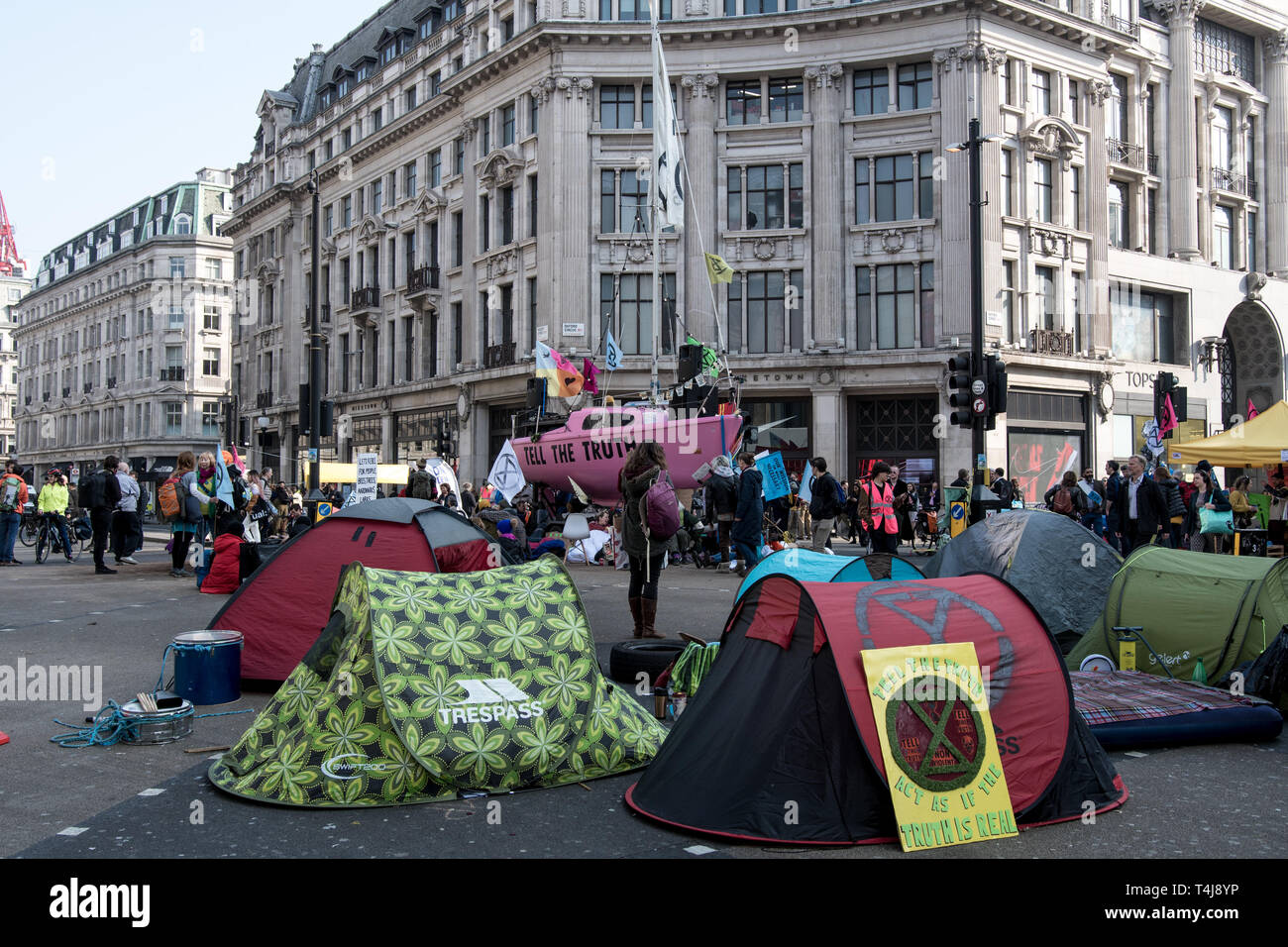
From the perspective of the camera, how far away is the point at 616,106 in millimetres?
35062

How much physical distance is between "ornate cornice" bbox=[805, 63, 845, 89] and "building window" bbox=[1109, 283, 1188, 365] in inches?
481

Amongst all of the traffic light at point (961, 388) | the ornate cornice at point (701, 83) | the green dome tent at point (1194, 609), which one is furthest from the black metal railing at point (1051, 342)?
the green dome tent at point (1194, 609)

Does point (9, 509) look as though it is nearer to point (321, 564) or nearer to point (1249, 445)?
point (321, 564)

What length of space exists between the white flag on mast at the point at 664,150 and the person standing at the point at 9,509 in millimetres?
15948

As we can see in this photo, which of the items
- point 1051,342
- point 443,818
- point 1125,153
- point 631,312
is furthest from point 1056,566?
point 1125,153

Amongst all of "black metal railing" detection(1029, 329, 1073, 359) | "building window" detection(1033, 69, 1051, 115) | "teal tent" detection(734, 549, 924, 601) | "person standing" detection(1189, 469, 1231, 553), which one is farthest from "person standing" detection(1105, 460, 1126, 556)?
"building window" detection(1033, 69, 1051, 115)

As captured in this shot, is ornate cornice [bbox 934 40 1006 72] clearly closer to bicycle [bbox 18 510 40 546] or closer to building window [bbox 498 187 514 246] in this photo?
building window [bbox 498 187 514 246]

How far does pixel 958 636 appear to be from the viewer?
16.4ft

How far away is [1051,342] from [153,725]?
32.1 meters

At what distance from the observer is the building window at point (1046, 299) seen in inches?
1334

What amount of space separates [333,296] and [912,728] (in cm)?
4923

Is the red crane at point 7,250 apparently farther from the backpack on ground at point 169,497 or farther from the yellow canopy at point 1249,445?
the yellow canopy at point 1249,445

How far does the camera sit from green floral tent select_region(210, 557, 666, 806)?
5211 mm
